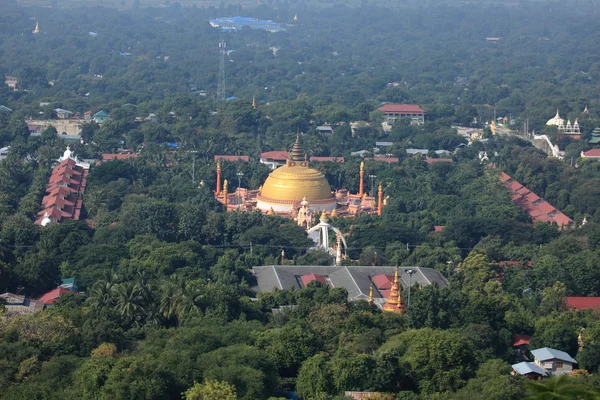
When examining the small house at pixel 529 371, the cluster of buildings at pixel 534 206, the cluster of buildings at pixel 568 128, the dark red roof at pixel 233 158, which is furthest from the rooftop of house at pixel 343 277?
the cluster of buildings at pixel 568 128

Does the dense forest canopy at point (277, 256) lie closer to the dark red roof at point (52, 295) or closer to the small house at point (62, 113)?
the dark red roof at point (52, 295)

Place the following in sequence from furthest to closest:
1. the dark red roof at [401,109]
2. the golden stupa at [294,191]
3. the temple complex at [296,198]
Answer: the dark red roof at [401,109], the golden stupa at [294,191], the temple complex at [296,198]

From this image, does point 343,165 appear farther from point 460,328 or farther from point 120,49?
point 120,49

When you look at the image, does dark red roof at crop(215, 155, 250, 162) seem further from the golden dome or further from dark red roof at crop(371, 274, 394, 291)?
dark red roof at crop(371, 274, 394, 291)

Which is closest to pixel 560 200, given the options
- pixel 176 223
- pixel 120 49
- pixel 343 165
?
pixel 343 165

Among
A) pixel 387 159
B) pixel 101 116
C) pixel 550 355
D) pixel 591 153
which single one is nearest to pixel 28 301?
pixel 550 355

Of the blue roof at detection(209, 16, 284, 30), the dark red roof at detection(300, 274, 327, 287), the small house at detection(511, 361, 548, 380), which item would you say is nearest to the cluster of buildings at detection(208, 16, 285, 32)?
the blue roof at detection(209, 16, 284, 30)
